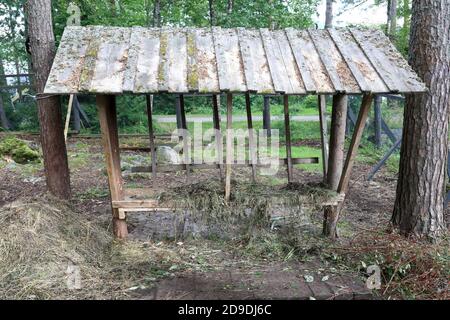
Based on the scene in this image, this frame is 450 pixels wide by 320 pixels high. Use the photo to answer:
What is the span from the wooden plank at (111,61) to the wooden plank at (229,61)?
91 cm

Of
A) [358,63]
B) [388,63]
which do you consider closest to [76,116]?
[358,63]

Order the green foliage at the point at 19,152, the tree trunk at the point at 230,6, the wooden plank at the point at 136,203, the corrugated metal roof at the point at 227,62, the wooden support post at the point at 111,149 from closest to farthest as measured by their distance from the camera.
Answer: the corrugated metal roof at the point at 227,62, the wooden support post at the point at 111,149, the wooden plank at the point at 136,203, the green foliage at the point at 19,152, the tree trunk at the point at 230,6

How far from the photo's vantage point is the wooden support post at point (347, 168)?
3869mm

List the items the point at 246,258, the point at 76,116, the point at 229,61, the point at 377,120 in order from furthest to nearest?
the point at 76,116 < the point at 377,120 < the point at 246,258 < the point at 229,61

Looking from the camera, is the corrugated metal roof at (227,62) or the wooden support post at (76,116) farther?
the wooden support post at (76,116)

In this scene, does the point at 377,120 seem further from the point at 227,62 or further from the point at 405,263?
the point at 227,62

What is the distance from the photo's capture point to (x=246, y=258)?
13.2 ft

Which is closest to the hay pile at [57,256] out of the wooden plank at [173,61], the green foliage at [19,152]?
the wooden plank at [173,61]

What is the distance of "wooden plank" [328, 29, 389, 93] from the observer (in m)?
3.50

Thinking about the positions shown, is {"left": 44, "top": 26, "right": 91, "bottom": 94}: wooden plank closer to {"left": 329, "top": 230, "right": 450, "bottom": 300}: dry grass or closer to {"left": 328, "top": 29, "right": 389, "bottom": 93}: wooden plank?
{"left": 328, "top": 29, "right": 389, "bottom": 93}: wooden plank

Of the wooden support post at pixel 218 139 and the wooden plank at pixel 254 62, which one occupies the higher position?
the wooden plank at pixel 254 62

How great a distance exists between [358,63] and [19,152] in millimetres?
7655

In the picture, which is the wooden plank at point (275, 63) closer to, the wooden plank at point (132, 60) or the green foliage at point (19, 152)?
the wooden plank at point (132, 60)

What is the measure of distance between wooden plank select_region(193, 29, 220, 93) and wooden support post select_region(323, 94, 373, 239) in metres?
1.56
